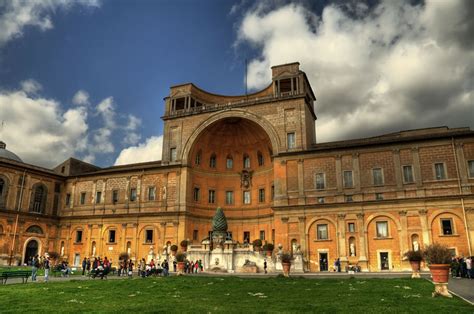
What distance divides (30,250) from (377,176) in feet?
132

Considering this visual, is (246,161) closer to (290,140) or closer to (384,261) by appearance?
(290,140)

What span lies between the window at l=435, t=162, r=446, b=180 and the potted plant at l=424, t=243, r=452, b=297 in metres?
21.5

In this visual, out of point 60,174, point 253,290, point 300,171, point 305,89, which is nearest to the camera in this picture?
point 253,290

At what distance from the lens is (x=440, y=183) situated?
3291cm

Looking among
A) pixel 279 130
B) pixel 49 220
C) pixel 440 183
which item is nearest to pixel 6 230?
pixel 49 220

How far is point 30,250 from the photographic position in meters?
44.9

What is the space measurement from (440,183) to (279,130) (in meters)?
15.9

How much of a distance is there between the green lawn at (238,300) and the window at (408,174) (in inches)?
731

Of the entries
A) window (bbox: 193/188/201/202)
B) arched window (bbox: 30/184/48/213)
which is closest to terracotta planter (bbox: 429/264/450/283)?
window (bbox: 193/188/201/202)

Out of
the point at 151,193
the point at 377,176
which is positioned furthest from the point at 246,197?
the point at 377,176

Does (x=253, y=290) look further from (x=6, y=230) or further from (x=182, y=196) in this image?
(x=6, y=230)

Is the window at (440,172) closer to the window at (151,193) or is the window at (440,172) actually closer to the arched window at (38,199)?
the window at (151,193)

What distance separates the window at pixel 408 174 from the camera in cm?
3400

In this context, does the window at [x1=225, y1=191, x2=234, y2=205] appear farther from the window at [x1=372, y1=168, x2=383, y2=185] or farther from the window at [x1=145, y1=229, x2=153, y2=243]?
the window at [x1=372, y1=168, x2=383, y2=185]
